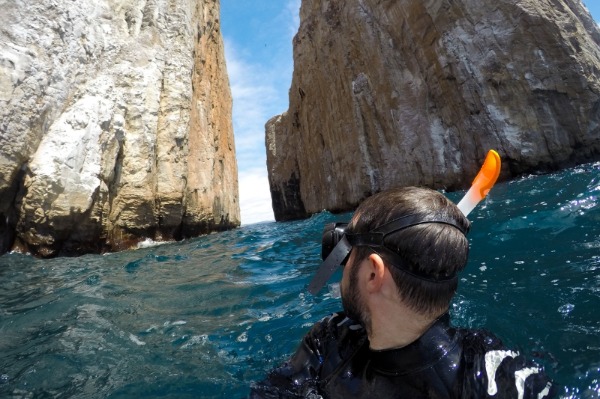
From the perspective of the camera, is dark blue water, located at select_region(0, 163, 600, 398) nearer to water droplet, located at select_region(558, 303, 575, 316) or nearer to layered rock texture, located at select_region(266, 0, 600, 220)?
water droplet, located at select_region(558, 303, 575, 316)

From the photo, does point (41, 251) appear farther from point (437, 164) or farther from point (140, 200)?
point (437, 164)

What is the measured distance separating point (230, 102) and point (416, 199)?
576 inches

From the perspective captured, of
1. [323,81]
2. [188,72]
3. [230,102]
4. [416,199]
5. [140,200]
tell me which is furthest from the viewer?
[323,81]

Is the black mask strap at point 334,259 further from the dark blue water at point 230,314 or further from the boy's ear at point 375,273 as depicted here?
the dark blue water at point 230,314

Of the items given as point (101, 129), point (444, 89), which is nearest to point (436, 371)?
point (101, 129)

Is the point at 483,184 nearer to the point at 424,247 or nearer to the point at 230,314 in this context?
the point at 424,247

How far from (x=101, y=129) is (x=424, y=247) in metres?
7.28

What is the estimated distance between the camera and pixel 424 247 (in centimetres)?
115

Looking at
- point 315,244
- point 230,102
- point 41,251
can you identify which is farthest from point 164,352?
point 230,102

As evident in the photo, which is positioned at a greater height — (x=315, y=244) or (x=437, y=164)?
(x=437, y=164)

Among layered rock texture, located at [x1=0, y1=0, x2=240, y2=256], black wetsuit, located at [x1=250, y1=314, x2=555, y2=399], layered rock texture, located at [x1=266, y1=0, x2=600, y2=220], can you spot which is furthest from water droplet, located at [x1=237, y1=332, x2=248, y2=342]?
layered rock texture, located at [x1=266, y1=0, x2=600, y2=220]

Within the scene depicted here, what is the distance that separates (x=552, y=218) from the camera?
14.5 ft

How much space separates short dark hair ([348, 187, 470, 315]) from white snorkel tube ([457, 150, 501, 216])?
2.5 inches

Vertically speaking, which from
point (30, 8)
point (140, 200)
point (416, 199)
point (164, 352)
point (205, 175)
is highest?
point (30, 8)
